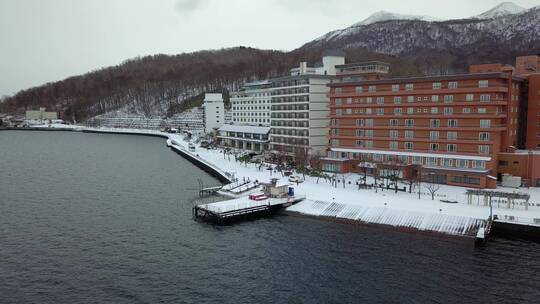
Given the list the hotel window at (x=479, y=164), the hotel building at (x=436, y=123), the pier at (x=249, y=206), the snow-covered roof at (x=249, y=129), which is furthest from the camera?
the snow-covered roof at (x=249, y=129)

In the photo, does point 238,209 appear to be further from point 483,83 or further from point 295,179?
point 483,83

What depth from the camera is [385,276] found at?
3095 centimetres

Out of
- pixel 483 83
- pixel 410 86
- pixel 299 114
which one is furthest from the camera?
pixel 299 114

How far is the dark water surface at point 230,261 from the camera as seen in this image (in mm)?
28609

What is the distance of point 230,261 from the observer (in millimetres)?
34281

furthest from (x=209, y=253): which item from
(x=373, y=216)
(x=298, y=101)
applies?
(x=298, y=101)

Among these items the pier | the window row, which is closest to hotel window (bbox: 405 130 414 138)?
the window row

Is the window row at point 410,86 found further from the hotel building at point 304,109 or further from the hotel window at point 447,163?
the hotel window at point 447,163

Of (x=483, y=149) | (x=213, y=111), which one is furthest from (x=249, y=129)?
(x=483, y=149)

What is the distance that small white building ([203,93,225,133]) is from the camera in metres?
137

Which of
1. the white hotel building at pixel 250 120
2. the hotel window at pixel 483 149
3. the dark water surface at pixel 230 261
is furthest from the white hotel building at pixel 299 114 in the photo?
the dark water surface at pixel 230 261

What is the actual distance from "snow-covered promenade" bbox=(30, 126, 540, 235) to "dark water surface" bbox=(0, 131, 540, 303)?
7.07 ft

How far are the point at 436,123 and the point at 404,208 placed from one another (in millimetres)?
18473

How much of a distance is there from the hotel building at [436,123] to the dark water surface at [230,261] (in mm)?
18475
